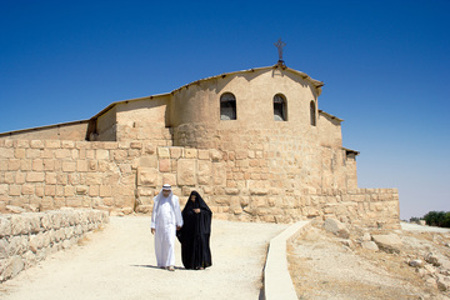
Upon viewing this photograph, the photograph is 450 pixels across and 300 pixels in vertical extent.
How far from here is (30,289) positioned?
4.82m

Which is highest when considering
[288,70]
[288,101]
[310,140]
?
[288,70]

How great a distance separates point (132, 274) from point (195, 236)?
118cm

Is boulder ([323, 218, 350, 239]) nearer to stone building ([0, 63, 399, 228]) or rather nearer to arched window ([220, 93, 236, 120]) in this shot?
stone building ([0, 63, 399, 228])

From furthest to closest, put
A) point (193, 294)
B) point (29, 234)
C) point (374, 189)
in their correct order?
1. point (374, 189)
2. point (29, 234)
3. point (193, 294)

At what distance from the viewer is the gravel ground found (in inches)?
182

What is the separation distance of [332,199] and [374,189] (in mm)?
2932

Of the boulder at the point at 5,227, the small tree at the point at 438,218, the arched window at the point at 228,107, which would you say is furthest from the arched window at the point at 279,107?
the small tree at the point at 438,218

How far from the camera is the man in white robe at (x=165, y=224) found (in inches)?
244

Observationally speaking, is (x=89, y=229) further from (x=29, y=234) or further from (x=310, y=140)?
(x=310, y=140)

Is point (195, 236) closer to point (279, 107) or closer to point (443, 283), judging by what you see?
point (443, 283)

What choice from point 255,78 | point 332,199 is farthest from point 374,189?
point 255,78

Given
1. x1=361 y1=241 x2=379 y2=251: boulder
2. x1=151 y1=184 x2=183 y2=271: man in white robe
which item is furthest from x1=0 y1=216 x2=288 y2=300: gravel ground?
x1=361 y1=241 x2=379 y2=251: boulder

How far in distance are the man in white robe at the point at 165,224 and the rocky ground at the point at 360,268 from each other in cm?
192

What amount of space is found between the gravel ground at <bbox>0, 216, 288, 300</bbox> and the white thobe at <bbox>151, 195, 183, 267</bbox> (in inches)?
9.2
